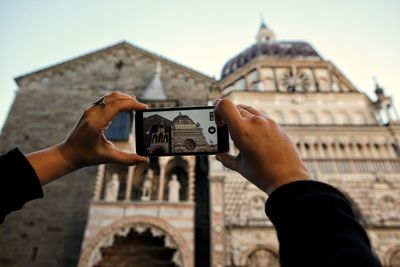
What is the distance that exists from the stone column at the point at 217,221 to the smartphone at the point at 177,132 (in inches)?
385

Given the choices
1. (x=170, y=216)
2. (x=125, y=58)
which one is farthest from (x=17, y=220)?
(x=125, y=58)

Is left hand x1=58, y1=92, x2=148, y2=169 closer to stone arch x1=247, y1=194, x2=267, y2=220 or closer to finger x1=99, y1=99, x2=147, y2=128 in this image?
finger x1=99, y1=99, x2=147, y2=128

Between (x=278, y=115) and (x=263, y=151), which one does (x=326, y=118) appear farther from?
(x=263, y=151)

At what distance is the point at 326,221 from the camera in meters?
1.12

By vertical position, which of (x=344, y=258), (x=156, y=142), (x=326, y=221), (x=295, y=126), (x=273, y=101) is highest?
(x=273, y=101)

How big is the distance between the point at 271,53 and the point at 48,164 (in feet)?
90.6

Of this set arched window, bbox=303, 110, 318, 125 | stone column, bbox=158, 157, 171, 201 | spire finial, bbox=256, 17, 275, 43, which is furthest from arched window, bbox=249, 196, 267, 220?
spire finial, bbox=256, 17, 275, 43

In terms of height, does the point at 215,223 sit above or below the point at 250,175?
above

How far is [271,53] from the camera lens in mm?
27562

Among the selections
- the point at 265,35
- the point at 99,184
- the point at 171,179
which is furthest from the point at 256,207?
the point at 265,35

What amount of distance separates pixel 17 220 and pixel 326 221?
1692 cm

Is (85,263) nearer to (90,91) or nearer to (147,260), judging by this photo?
(147,260)

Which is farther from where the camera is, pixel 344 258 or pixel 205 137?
pixel 205 137

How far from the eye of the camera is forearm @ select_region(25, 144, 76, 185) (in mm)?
1884
